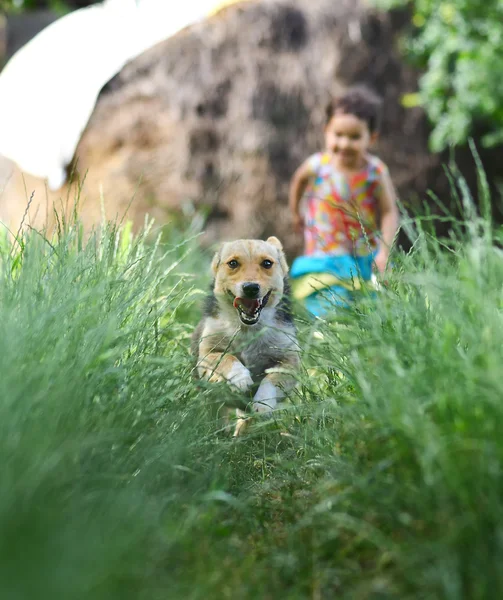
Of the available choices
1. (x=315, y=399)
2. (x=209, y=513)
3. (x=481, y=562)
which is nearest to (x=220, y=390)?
(x=315, y=399)

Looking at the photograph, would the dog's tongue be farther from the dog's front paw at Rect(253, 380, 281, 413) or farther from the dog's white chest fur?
the dog's front paw at Rect(253, 380, 281, 413)

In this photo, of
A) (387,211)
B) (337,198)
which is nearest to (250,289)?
(337,198)

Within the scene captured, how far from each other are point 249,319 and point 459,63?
256 inches

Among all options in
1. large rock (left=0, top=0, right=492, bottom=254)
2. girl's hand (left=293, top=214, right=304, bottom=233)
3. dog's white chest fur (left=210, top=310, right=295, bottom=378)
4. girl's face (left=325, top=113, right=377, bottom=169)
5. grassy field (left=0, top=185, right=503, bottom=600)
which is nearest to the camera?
grassy field (left=0, top=185, right=503, bottom=600)

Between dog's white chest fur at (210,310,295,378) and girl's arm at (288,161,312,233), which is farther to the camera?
girl's arm at (288,161,312,233)

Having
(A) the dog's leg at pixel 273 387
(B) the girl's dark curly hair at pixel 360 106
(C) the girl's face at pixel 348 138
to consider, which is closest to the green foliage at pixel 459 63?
(B) the girl's dark curly hair at pixel 360 106

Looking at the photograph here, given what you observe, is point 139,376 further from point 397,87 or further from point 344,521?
point 397,87

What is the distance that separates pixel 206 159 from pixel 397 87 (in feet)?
9.40

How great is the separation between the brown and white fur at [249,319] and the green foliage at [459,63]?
5731 millimetres

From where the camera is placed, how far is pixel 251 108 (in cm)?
1074

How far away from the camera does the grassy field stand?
245 cm

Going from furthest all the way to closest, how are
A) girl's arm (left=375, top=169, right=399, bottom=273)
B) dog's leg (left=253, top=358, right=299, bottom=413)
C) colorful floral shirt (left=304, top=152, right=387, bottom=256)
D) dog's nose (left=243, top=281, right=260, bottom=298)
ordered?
colorful floral shirt (left=304, top=152, right=387, bottom=256), girl's arm (left=375, top=169, right=399, bottom=273), dog's nose (left=243, top=281, right=260, bottom=298), dog's leg (left=253, top=358, right=299, bottom=413)

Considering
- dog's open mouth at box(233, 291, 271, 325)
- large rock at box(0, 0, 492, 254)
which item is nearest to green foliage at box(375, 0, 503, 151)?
large rock at box(0, 0, 492, 254)

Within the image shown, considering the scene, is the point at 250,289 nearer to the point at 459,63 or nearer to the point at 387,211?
the point at 387,211
